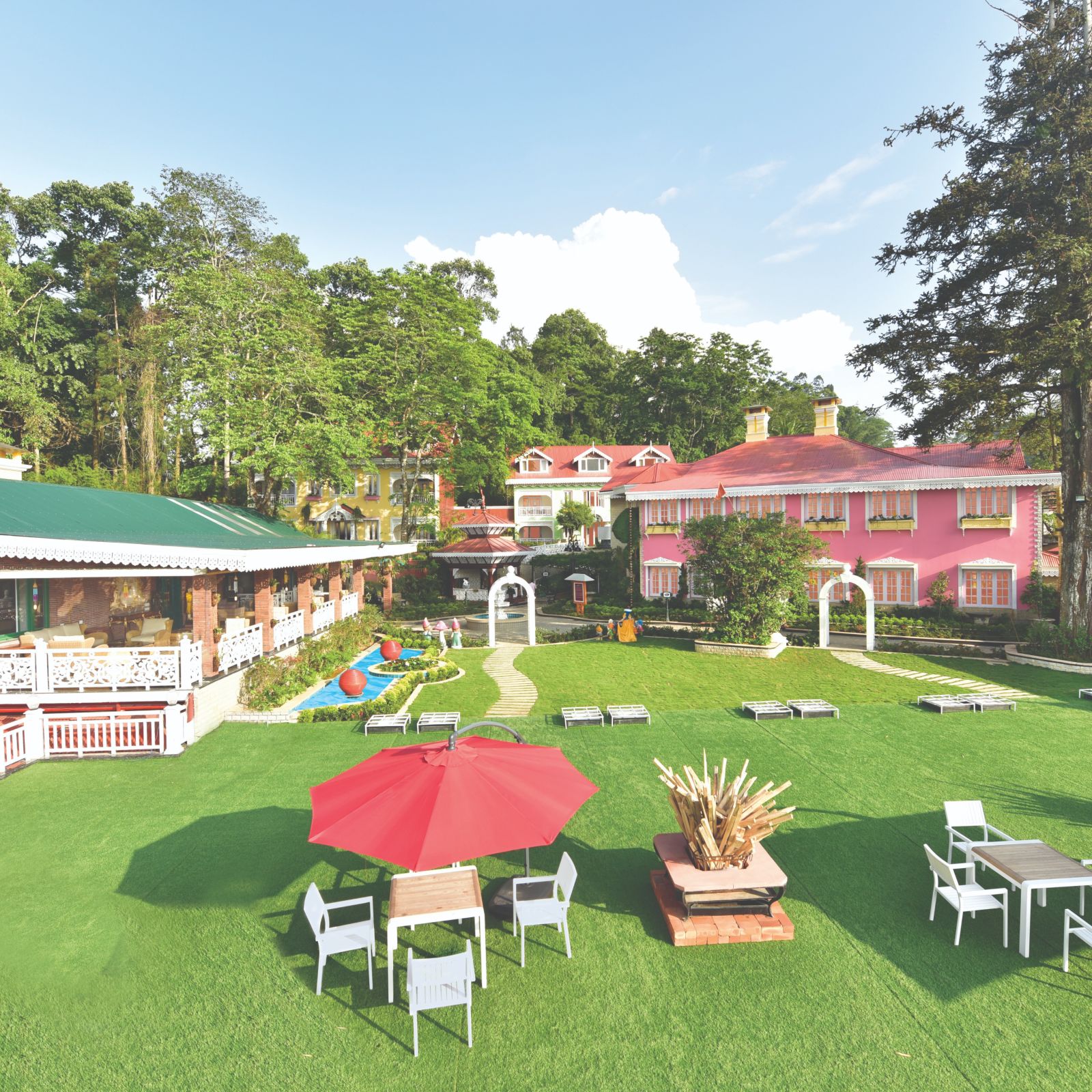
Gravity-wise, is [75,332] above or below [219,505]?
above

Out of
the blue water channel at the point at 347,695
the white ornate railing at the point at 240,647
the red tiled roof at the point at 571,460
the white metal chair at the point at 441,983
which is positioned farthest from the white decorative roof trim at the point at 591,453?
the white metal chair at the point at 441,983

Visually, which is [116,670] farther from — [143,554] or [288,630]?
[288,630]

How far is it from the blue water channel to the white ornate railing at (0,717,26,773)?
5.18m

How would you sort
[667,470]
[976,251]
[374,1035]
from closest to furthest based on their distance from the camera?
[374,1035], [976,251], [667,470]

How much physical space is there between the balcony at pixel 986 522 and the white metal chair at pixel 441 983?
2757 cm

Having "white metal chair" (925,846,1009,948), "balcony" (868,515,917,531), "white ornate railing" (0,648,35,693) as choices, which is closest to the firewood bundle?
"white metal chair" (925,846,1009,948)

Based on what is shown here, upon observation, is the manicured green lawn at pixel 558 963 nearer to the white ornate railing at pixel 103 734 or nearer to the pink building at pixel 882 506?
the white ornate railing at pixel 103 734

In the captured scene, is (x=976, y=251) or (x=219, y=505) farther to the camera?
(x=219, y=505)

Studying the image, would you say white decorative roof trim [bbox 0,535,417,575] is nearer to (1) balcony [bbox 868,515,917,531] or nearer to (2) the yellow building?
(1) balcony [bbox 868,515,917,531]

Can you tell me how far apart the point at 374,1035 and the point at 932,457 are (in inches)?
1242

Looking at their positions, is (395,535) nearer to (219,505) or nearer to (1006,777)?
(219,505)

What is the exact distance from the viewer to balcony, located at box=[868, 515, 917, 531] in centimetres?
2688

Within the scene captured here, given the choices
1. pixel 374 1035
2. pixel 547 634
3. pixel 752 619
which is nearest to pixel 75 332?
pixel 547 634

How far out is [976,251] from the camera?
22219mm
